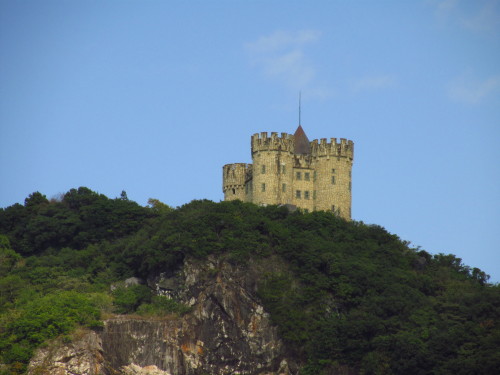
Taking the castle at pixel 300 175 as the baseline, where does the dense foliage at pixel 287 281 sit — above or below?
below

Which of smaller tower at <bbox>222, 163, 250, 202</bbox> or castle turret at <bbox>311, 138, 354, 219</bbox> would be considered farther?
smaller tower at <bbox>222, 163, 250, 202</bbox>

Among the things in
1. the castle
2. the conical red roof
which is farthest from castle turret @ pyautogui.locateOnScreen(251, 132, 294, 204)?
the conical red roof

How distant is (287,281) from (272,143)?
1380 cm

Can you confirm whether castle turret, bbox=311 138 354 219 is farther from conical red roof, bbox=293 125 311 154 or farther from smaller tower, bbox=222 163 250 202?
smaller tower, bbox=222 163 250 202

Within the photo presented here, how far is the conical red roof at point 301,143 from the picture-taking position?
100938 mm

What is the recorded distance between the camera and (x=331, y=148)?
328 feet

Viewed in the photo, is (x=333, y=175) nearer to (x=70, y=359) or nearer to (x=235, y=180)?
(x=235, y=180)

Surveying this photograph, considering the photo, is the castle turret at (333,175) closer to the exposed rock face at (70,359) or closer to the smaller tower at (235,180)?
the smaller tower at (235,180)

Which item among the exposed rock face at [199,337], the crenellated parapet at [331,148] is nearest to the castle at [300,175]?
the crenellated parapet at [331,148]

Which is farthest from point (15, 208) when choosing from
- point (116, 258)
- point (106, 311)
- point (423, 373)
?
point (423, 373)

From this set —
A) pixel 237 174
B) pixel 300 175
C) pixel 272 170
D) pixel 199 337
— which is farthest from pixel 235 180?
pixel 199 337

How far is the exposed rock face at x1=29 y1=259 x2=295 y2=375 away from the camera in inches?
3310

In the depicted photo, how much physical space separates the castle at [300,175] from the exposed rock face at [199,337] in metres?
10.3

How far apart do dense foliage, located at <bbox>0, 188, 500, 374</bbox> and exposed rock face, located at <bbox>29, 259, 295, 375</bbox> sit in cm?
100
